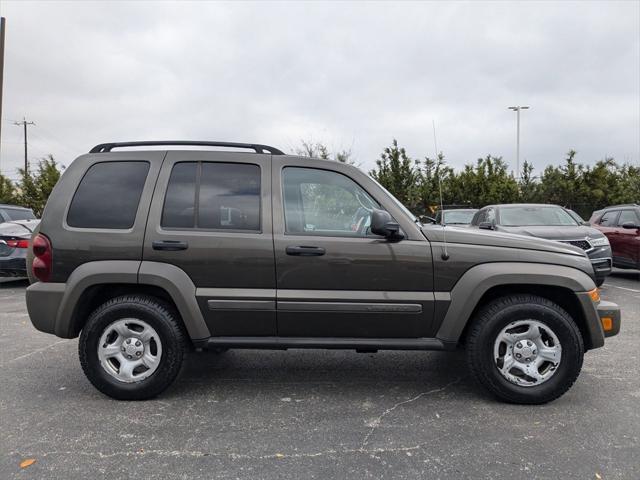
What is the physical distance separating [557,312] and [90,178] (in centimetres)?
369

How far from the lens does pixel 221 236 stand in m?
3.55

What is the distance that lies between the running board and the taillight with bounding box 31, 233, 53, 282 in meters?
1.24

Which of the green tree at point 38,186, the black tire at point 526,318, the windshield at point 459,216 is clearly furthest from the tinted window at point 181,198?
the green tree at point 38,186

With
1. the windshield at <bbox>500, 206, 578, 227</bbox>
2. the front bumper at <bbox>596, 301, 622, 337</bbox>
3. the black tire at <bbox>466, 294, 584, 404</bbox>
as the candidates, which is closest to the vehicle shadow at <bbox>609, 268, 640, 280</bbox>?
the windshield at <bbox>500, 206, 578, 227</bbox>

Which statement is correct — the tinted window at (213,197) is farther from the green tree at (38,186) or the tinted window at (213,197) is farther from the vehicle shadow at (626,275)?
the green tree at (38,186)

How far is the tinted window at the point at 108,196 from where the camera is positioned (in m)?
3.64

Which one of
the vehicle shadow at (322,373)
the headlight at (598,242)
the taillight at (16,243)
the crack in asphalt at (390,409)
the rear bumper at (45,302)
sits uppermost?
the taillight at (16,243)

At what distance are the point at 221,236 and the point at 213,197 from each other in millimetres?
332

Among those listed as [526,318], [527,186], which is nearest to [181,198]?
[526,318]

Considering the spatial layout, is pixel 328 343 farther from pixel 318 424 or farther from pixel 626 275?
pixel 626 275

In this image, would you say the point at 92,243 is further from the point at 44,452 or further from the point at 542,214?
the point at 542,214

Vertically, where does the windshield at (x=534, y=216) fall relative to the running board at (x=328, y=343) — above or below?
above

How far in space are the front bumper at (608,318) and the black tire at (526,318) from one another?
0.80ft

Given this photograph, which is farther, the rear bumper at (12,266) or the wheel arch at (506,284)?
the rear bumper at (12,266)
